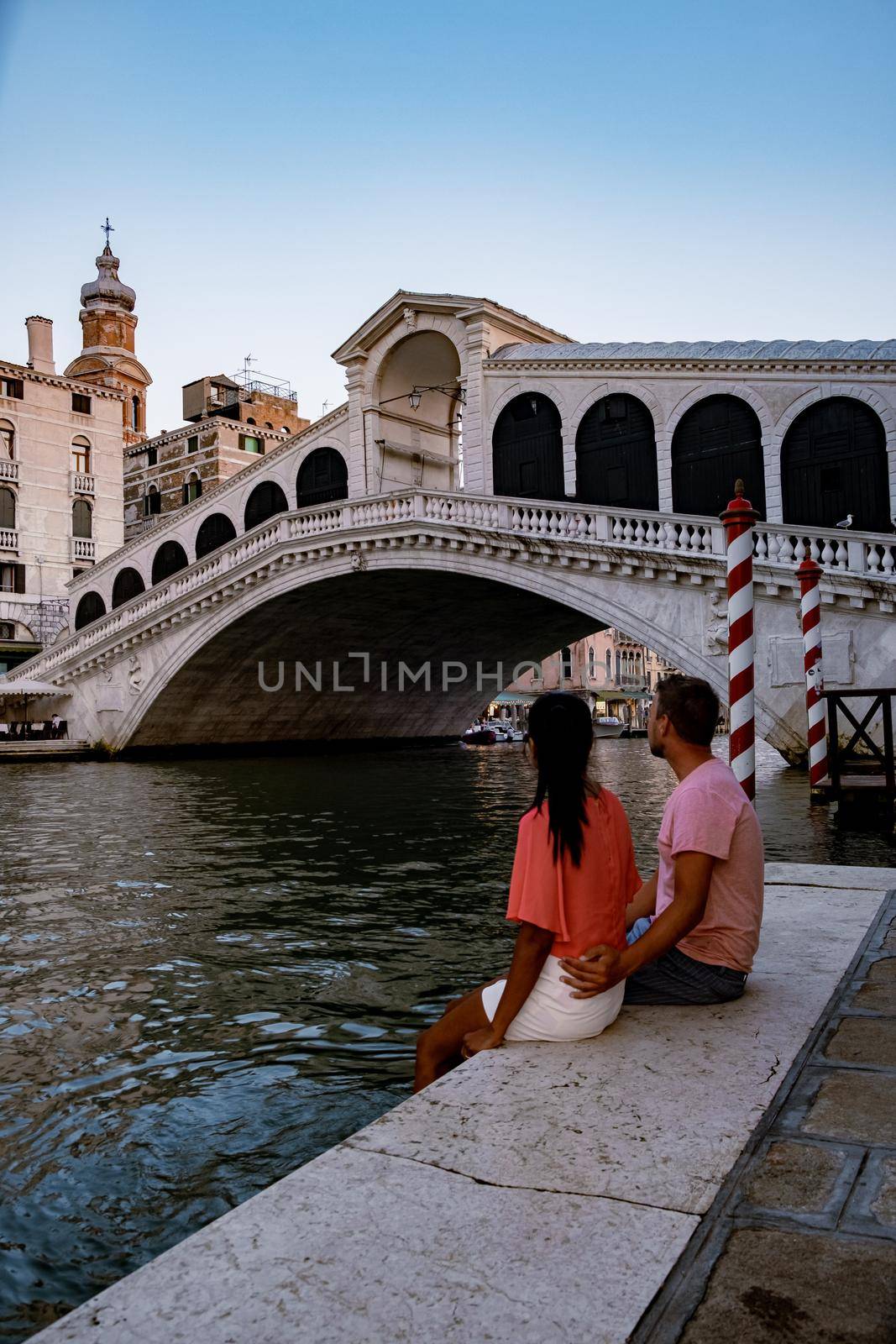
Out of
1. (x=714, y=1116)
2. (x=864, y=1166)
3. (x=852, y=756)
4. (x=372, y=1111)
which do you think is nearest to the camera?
(x=864, y=1166)

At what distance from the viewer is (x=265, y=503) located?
91.6 ft

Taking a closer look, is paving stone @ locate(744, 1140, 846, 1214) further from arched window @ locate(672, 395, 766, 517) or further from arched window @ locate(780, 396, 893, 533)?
arched window @ locate(672, 395, 766, 517)

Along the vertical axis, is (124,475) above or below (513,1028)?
above

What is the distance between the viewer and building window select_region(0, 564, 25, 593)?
34.0 m

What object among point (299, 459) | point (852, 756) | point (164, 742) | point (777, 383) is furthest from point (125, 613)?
point (852, 756)

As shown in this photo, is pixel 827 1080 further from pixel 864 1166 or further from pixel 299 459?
pixel 299 459

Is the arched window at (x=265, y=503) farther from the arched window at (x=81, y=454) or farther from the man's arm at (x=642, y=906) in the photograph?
the man's arm at (x=642, y=906)

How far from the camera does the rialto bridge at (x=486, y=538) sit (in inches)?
648

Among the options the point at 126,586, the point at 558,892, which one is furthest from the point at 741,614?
the point at 126,586

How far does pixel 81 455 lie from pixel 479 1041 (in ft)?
120

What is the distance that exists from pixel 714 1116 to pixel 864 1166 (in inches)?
14.4

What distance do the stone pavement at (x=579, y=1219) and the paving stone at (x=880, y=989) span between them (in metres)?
0.26

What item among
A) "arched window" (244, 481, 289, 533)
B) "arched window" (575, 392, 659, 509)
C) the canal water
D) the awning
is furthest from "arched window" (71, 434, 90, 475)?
the awning

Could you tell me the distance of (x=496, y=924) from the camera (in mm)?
6410
